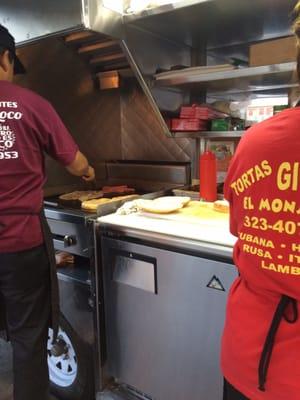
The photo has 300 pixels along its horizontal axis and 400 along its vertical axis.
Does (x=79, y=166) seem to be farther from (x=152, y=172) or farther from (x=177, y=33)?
(x=177, y=33)

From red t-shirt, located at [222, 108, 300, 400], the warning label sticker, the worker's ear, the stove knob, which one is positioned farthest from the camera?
the stove knob

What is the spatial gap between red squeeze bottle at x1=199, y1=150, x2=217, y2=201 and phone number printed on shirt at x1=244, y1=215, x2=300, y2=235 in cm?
91

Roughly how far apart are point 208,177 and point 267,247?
3.14ft

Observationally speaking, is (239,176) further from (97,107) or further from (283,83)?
(97,107)

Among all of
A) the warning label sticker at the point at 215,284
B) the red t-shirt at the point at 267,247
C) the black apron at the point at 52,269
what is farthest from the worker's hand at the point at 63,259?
the red t-shirt at the point at 267,247

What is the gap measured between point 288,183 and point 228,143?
3.95 ft

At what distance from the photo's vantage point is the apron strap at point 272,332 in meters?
0.72

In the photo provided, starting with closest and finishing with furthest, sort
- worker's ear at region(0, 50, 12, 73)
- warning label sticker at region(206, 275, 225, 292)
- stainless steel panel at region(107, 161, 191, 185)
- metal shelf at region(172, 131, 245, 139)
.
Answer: warning label sticker at region(206, 275, 225, 292) < worker's ear at region(0, 50, 12, 73) < metal shelf at region(172, 131, 245, 139) < stainless steel panel at region(107, 161, 191, 185)

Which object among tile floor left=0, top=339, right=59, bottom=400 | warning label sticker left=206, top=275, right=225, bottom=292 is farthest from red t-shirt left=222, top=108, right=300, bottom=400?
tile floor left=0, top=339, right=59, bottom=400

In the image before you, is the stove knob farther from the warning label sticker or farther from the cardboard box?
the cardboard box

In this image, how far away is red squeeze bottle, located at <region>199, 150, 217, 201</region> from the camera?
65.5 inches

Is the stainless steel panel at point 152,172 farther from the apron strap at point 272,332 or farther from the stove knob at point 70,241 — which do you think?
the apron strap at point 272,332

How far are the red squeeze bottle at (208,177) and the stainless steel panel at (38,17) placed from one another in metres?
0.76

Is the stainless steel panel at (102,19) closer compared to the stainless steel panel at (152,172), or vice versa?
the stainless steel panel at (102,19)
